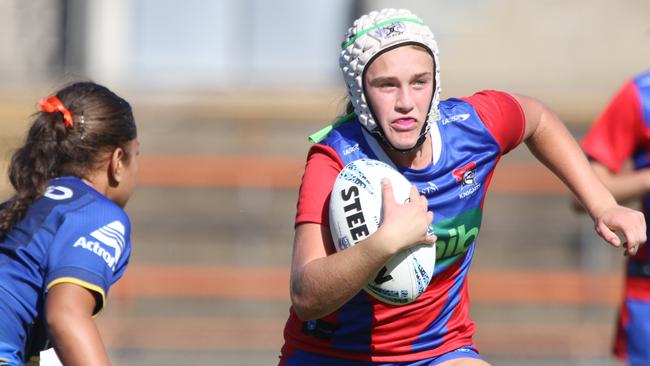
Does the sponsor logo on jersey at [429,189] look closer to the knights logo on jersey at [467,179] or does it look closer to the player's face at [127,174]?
the knights logo on jersey at [467,179]

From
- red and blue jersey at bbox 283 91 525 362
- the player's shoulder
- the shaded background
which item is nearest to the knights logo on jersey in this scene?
red and blue jersey at bbox 283 91 525 362

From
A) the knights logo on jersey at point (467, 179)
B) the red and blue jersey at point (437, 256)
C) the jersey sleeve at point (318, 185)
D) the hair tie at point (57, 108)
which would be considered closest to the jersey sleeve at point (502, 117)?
the red and blue jersey at point (437, 256)

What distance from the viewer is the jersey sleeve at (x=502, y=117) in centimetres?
400

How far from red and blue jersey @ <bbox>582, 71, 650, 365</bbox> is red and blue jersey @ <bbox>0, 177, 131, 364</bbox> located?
7.98 ft

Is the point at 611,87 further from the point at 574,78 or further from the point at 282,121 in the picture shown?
the point at 282,121

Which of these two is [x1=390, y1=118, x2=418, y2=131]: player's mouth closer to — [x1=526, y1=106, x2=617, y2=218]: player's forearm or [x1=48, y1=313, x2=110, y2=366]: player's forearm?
[x1=526, y1=106, x2=617, y2=218]: player's forearm

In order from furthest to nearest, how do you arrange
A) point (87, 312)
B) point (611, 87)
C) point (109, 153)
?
point (611, 87) → point (109, 153) → point (87, 312)

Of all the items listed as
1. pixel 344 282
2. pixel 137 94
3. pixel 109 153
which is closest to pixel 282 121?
pixel 137 94

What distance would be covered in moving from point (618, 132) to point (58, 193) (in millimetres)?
2634

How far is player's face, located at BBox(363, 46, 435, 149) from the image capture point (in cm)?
354

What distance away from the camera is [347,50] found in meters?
3.64

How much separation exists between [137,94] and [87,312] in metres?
8.42

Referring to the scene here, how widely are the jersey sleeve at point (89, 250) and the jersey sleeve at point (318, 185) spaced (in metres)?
0.62

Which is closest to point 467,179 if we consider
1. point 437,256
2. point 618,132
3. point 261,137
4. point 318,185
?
point 437,256
